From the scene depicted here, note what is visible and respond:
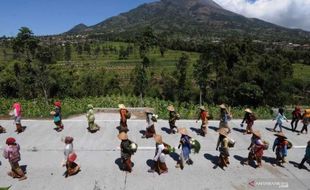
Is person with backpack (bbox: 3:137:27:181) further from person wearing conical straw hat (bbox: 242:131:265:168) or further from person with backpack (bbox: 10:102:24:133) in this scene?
person wearing conical straw hat (bbox: 242:131:265:168)

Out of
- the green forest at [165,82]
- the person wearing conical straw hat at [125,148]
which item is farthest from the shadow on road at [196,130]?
the person wearing conical straw hat at [125,148]

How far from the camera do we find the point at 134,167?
9586mm

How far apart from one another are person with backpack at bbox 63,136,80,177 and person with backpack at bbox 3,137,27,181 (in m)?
1.26

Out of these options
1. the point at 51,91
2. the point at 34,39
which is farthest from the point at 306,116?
the point at 51,91

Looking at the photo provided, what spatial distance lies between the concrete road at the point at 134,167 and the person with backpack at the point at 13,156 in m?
0.18

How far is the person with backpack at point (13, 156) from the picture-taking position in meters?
8.48

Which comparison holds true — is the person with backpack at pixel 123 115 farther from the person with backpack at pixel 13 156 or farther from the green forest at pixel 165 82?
the person with backpack at pixel 13 156

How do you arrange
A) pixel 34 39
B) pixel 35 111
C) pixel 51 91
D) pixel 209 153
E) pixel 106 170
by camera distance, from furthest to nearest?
pixel 51 91
pixel 34 39
pixel 35 111
pixel 209 153
pixel 106 170

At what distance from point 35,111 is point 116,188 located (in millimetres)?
8433

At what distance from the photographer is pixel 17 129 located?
12141mm

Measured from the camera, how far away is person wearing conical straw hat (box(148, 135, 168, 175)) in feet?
29.1

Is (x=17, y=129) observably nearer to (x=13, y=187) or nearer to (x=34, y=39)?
(x=13, y=187)

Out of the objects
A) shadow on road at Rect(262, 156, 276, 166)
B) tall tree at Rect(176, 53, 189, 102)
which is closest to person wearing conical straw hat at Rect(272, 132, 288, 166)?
shadow on road at Rect(262, 156, 276, 166)

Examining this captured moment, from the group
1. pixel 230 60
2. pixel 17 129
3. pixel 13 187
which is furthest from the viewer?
pixel 230 60
